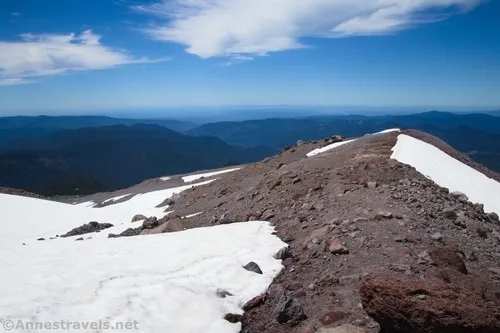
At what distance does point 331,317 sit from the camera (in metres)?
7.65

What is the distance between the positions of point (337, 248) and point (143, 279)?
525 cm

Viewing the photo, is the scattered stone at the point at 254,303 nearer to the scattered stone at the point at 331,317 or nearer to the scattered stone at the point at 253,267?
the scattered stone at the point at 253,267

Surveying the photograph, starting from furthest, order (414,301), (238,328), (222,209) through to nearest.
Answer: (222,209), (238,328), (414,301)

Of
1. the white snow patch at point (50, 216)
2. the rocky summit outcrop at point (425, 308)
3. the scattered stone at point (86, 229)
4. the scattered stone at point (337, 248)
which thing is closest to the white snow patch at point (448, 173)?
the scattered stone at point (337, 248)

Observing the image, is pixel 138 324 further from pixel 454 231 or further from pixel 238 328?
pixel 454 231

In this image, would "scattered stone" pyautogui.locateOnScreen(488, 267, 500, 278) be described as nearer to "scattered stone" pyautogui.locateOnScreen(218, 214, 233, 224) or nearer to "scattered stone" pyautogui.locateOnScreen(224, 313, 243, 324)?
"scattered stone" pyautogui.locateOnScreen(224, 313, 243, 324)

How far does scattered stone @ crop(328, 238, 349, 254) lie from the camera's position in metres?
10.5

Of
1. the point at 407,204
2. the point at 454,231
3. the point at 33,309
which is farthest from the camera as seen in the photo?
the point at 407,204

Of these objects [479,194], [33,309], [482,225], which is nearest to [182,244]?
[33,309]

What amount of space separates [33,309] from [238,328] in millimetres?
3998

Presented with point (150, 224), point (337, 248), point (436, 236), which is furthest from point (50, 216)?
point (436, 236)

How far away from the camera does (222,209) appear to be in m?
19.7

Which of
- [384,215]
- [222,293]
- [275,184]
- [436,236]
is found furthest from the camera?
[275,184]

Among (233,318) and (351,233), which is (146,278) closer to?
(233,318)
